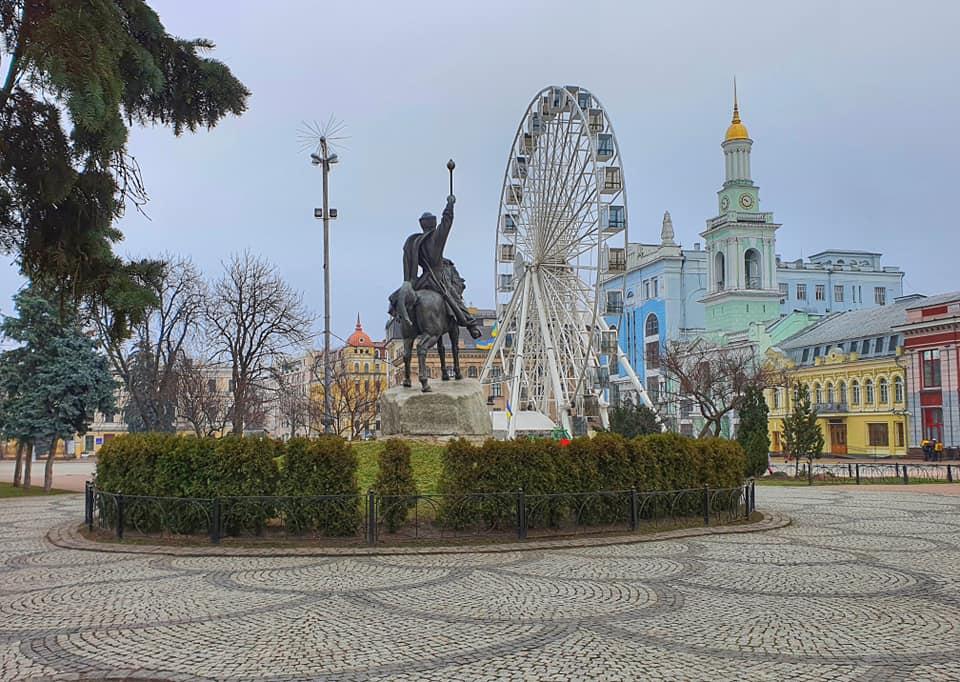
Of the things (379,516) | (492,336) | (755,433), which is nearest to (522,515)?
(379,516)

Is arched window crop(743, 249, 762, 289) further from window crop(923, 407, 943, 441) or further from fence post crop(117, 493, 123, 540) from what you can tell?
fence post crop(117, 493, 123, 540)

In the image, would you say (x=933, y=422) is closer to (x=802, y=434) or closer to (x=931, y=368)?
(x=931, y=368)

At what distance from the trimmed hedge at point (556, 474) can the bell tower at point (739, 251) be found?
6456 cm

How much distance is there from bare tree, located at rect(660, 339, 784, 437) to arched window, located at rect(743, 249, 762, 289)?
8.19 metres

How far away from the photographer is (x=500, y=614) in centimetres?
889

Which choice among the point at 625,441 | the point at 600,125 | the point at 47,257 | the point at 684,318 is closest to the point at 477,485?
the point at 625,441

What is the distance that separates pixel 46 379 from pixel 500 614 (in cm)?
2796

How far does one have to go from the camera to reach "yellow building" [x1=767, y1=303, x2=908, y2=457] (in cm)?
5856

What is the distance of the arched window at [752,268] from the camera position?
260ft

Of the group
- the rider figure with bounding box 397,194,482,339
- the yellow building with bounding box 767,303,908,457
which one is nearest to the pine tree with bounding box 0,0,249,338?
the rider figure with bounding box 397,194,482,339

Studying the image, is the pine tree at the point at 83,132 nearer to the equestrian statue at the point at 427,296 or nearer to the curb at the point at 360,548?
the curb at the point at 360,548

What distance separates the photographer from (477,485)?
14.2m

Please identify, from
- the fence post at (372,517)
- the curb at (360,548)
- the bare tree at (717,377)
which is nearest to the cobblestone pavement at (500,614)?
the curb at (360,548)

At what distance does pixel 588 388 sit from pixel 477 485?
28294 millimetres
